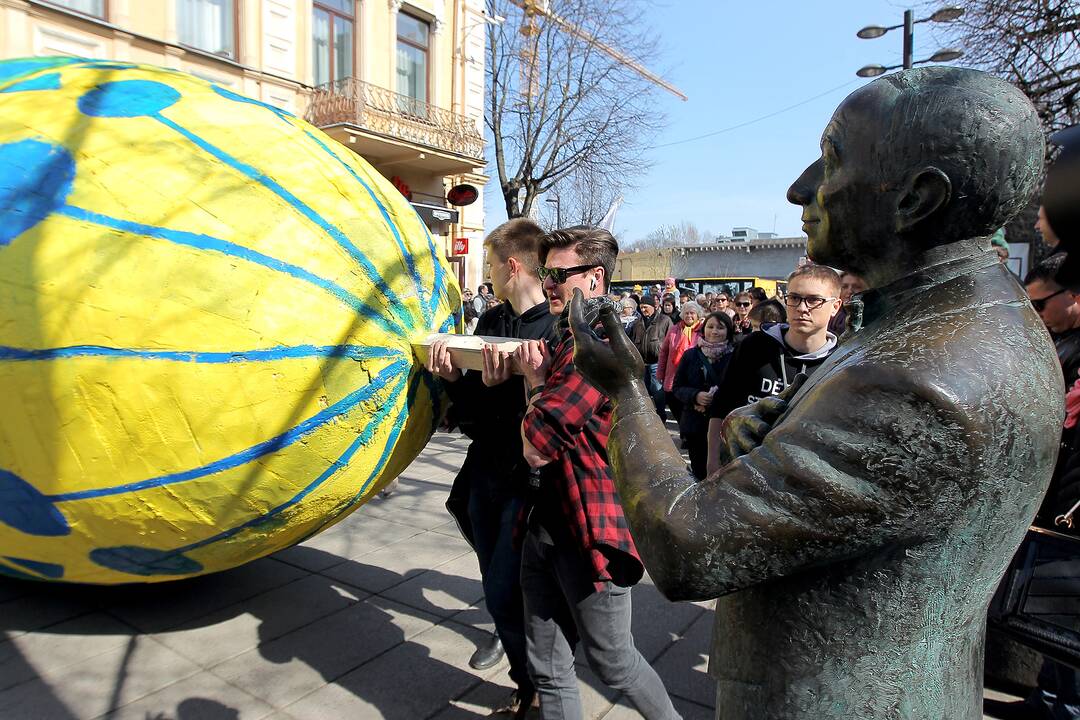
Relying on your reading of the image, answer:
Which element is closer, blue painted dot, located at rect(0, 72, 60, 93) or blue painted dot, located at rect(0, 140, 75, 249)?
blue painted dot, located at rect(0, 140, 75, 249)

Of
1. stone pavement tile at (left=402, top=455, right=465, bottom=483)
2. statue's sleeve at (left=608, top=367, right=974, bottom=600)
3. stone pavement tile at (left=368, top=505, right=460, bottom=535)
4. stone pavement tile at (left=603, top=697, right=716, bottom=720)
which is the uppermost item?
statue's sleeve at (left=608, top=367, right=974, bottom=600)

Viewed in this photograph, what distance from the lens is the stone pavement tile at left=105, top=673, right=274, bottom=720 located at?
105 inches

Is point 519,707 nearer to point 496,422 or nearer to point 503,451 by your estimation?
point 503,451

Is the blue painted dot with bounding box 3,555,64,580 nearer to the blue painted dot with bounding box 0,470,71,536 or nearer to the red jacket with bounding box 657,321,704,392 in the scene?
the blue painted dot with bounding box 0,470,71,536

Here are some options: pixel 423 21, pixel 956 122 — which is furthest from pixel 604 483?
pixel 423 21

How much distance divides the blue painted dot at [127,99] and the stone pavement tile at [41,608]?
7.94 feet

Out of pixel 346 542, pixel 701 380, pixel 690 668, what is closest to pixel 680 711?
pixel 690 668

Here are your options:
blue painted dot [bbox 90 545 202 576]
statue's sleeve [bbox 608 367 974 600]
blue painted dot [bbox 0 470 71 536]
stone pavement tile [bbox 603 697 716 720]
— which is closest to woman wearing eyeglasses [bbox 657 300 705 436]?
stone pavement tile [bbox 603 697 716 720]

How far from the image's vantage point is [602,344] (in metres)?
1.24

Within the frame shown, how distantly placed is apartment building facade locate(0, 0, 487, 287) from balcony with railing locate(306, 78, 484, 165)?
0.10 ft

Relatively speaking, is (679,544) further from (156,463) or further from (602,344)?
(156,463)

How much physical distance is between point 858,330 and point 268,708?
2.64 m

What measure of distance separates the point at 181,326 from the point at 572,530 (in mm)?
1395

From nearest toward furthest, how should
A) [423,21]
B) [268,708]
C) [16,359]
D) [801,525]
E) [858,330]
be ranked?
[801,525]
[858,330]
[16,359]
[268,708]
[423,21]
